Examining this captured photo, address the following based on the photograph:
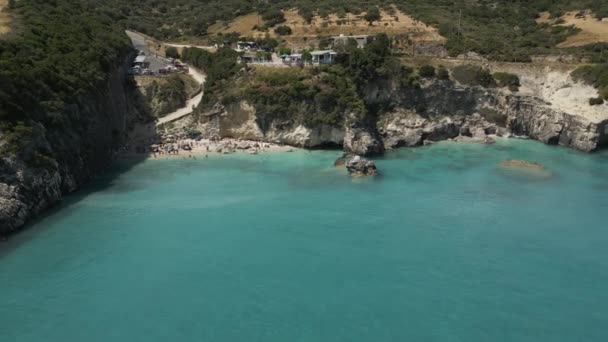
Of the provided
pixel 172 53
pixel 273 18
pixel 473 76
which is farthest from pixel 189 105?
pixel 473 76

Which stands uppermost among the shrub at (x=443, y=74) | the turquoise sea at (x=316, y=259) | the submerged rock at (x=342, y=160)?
the shrub at (x=443, y=74)

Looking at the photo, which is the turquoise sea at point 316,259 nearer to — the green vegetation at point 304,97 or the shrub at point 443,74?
the green vegetation at point 304,97

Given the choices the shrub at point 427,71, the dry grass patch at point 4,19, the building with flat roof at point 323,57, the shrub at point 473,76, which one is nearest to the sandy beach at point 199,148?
the building with flat roof at point 323,57

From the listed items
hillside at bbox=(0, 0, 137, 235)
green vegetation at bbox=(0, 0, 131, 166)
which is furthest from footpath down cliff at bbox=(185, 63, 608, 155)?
green vegetation at bbox=(0, 0, 131, 166)

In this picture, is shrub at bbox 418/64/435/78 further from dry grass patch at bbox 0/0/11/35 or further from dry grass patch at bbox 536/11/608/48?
dry grass patch at bbox 0/0/11/35

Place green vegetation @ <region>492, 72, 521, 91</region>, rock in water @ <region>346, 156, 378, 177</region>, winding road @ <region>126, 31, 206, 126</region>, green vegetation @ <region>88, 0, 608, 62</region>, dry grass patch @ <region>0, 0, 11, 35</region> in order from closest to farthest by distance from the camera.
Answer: rock in water @ <region>346, 156, 378, 177</region>
dry grass patch @ <region>0, 0, 11, 35</region>
winding road @ <region>126, 31, 206, 126</region>
green vegetation @ <region>492, 72, 521, 91</region>
green vegetation @ <region>88, 0, 608, 62</region>
